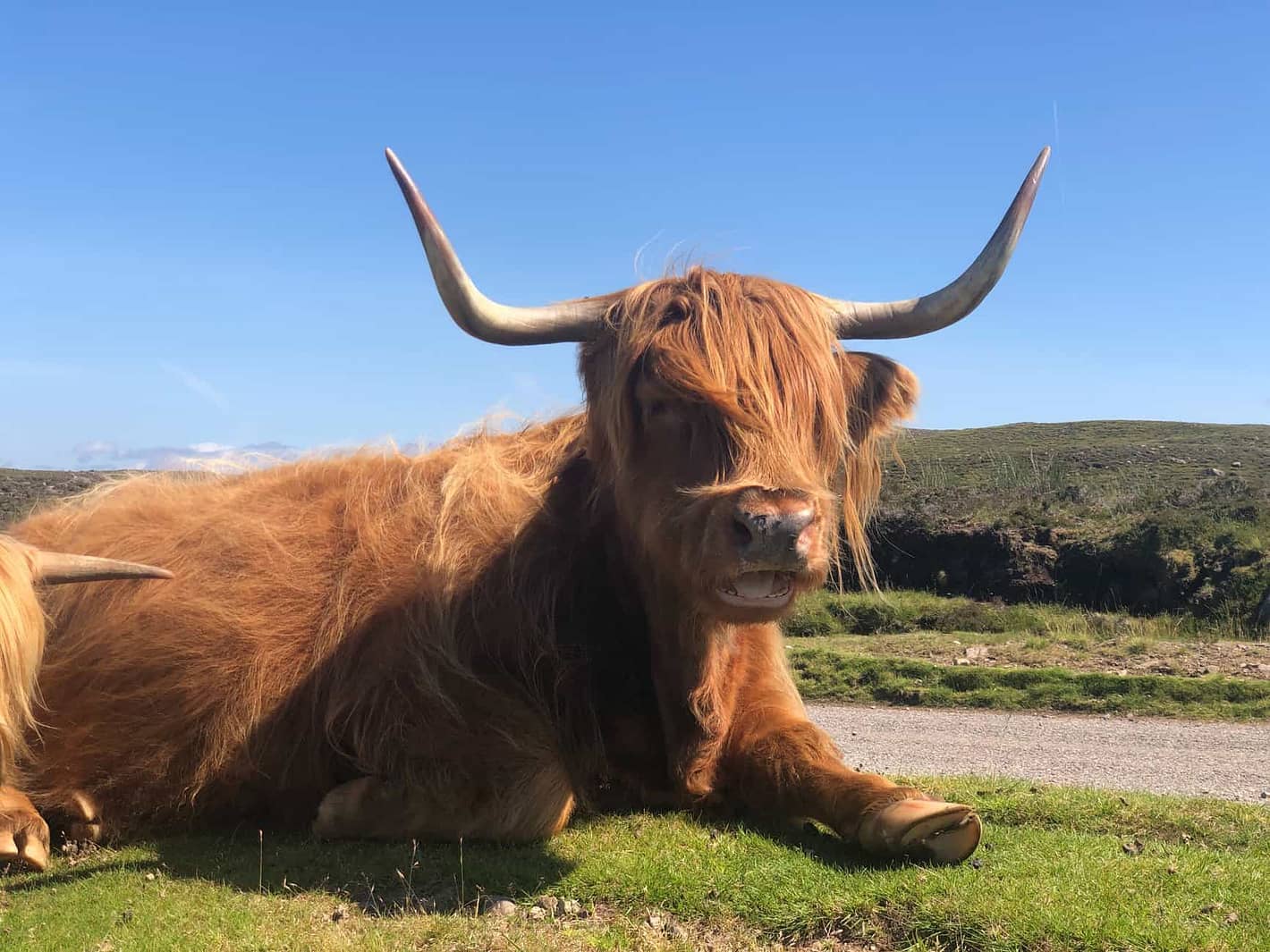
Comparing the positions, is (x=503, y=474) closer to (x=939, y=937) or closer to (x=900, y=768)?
(x=939, y=937)

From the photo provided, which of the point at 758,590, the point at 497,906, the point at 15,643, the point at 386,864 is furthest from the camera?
the point at 386,864

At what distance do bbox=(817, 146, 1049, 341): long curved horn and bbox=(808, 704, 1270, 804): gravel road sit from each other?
4953 millimetres

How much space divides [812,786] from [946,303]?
7.26 feet

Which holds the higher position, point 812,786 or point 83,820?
point 812,786

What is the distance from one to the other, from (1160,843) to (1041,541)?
1783 cm

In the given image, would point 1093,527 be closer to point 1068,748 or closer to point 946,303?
point 1068,748

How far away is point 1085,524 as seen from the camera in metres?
21.8

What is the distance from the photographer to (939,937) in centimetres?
336

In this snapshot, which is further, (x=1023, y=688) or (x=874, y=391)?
(x=1023, y=688)

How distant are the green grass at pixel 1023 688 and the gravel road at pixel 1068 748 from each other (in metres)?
0.44

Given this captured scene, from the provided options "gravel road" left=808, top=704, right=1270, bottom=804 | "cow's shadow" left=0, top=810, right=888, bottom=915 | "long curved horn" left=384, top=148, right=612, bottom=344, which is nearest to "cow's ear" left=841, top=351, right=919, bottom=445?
"long curved horn" left=384, top=148, right=612, bottom=344

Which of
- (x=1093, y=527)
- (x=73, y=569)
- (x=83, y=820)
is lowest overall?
(x=83, y=820)

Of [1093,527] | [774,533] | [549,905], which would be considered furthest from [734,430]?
[1093,527]

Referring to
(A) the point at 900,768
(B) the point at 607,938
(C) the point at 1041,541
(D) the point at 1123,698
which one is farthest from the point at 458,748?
(C) the point at 1041,541
